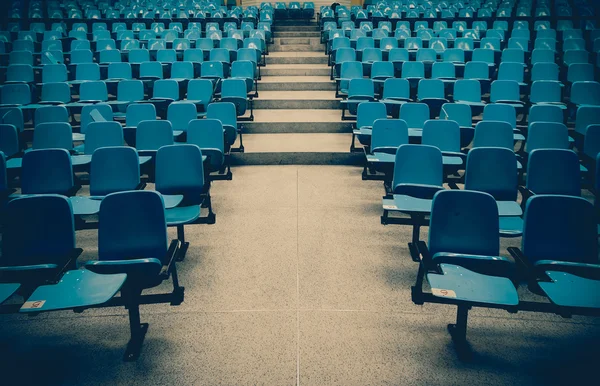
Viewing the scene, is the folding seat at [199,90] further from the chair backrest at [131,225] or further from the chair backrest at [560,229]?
the chair backrest at [560,229]

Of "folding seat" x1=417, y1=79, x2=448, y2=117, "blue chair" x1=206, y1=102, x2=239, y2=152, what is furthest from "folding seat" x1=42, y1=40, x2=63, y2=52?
"folding seat" x1=417, y1=79, x2=448, y2=117

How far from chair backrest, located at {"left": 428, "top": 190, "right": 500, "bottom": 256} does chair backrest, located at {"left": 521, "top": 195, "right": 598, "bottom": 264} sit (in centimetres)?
18

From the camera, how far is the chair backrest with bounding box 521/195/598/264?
232cm

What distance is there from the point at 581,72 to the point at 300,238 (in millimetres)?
5245

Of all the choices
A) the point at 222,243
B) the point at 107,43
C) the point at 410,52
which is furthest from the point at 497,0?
the point at 222,243

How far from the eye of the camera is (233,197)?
4266 mm

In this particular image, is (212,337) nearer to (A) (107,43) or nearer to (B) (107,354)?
(B) (107,354)

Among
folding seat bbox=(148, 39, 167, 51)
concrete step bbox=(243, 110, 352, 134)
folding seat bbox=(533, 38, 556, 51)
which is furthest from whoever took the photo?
folding seat bbox=(148, 39, 167, 51)

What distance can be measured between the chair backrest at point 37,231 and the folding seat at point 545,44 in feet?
25.5

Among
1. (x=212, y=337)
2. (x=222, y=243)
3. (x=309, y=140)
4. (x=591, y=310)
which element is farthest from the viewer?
(x=309, y=140)

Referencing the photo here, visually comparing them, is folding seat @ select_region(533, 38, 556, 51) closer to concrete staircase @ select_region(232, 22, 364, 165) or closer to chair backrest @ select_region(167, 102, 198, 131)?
concrete staircase @ select_region(232, 22, 364, 165)

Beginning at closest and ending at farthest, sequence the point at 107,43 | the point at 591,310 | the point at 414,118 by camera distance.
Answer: the point at 591,310 < the point at 414,118 < the point at 107,43

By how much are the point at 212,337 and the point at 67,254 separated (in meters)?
0.90

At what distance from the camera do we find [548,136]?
3986mm
